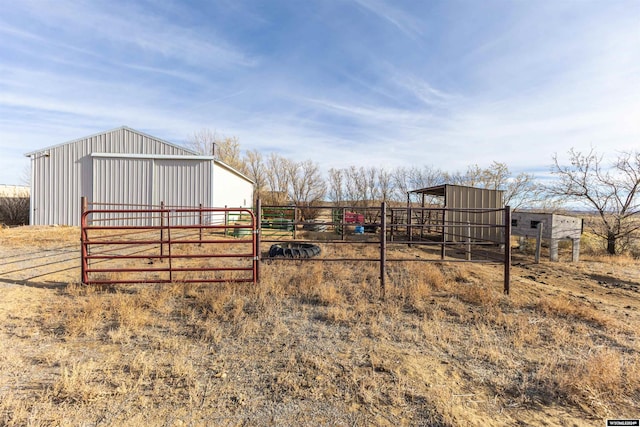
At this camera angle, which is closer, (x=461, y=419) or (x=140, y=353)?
(x=461, y=419)

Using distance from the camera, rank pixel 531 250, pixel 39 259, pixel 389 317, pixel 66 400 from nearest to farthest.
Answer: pixel 66 400, pixel 389 317, pixel 39 259, pixel 531 250

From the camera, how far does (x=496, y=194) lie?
12.1 meters

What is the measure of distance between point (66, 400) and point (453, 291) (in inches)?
214

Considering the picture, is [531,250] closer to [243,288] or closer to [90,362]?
[243,288]

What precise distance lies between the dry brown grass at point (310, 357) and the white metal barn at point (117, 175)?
9.46 meters

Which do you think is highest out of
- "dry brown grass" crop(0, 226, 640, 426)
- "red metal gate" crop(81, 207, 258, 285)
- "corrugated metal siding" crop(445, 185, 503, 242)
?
"corrugated metal siding" crop(445, 185, 503, 242)

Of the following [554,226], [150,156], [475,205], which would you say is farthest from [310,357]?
[150,156]

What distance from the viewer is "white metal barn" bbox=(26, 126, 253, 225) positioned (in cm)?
1382

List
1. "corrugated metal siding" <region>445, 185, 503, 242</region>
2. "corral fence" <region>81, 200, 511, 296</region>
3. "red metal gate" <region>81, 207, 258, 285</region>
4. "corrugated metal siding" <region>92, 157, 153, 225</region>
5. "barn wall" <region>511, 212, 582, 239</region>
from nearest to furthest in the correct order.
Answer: "red metal gate" <region>81, 207, 258, 285</region>
"corral fence" <region>81, 200, 511, 296</region>
"barn wall" <region>511, 212, 582, 239</region>
"corrugated metal siding" <region>445, 185, 503, 242</region>
"corrugated metal siding" <region>92, 157, 153, 225</region>

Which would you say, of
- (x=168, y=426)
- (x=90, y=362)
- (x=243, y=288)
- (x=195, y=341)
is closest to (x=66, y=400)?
(x=90, y=362)

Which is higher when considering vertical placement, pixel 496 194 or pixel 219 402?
pixel 496 194

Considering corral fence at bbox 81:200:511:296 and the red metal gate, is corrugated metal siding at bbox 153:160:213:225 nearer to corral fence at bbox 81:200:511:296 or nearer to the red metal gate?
corral fence at bbox 81:200:511:296

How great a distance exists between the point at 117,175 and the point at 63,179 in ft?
9.51

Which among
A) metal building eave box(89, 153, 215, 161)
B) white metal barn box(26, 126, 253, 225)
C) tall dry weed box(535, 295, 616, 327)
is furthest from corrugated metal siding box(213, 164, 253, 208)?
tall dry weed box(535, 295, 616, 327)
